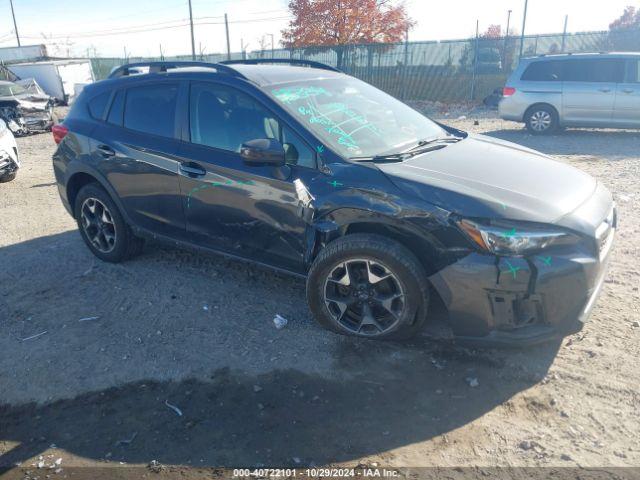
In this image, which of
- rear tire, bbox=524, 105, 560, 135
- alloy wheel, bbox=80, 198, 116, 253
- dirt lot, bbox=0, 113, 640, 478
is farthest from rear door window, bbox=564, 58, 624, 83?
alloy wheel, bbox=80, 198, 116, 253

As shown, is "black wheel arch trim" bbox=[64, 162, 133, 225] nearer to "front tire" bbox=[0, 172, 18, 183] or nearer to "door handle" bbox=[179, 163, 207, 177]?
"door handle" bbox=[179, 163, 207, 177]

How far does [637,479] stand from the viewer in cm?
243

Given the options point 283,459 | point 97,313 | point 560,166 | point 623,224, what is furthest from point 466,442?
point 623,224

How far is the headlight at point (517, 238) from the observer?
2984 millimetres

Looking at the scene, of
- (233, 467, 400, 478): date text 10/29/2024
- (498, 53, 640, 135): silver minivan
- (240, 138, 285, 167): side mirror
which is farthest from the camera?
(498, 53, 640, 135): silver minivan

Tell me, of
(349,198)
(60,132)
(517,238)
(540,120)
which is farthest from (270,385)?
(540,120)

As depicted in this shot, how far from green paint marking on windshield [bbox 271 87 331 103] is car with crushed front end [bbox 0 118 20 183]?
685 centimetres

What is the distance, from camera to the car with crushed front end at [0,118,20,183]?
343 inches

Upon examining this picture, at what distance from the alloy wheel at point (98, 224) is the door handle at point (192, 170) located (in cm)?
122

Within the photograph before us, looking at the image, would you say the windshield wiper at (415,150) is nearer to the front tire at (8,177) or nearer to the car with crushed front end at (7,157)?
the car with crushed front end at (7,157)

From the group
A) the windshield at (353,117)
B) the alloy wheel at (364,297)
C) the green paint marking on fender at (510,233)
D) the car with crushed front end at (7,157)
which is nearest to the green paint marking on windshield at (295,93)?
the windshield at (353,117)

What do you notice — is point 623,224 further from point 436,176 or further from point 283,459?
point 283,459

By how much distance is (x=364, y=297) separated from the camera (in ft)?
11.5

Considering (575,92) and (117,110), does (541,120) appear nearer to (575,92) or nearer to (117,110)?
(575,92)
